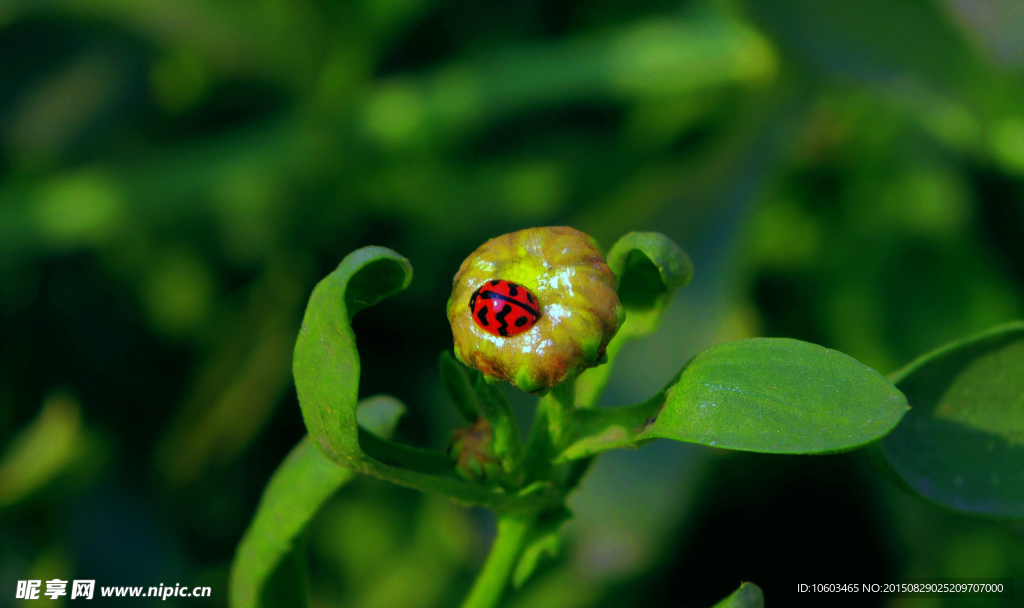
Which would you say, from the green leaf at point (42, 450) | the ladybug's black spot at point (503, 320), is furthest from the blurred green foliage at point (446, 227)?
the ladybug's black spot at point (503, 320)

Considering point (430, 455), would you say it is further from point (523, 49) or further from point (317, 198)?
point (523, 49)

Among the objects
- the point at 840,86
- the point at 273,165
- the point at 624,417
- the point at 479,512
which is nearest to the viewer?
the point at 624,417

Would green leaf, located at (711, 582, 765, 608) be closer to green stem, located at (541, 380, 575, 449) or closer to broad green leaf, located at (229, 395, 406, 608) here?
green stem, located at (541, 380, 575, 449)

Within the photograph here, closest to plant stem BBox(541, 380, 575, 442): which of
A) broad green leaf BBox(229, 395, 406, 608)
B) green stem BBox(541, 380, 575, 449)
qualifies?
green stem BBox(541, 380, 575, 449)

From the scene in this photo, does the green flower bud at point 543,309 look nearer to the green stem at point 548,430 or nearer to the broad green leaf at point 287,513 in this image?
the green stem at point 548,430

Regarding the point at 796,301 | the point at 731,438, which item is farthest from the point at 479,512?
the point at 731,438

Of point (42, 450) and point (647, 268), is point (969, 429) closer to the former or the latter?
point (647, 268)

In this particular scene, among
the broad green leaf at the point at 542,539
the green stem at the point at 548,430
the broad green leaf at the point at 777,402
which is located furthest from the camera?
the broad green leaf at the point at 542,539
